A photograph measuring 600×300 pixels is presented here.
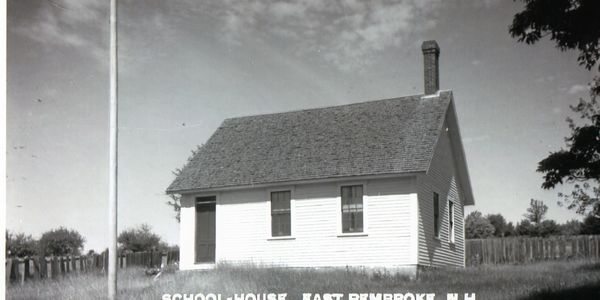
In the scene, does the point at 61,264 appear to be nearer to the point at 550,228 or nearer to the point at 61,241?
the point at 61,241

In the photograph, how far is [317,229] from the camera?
16109mm

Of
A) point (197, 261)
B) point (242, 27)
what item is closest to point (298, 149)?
point (197, 261)

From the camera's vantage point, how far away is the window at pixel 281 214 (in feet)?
54.5

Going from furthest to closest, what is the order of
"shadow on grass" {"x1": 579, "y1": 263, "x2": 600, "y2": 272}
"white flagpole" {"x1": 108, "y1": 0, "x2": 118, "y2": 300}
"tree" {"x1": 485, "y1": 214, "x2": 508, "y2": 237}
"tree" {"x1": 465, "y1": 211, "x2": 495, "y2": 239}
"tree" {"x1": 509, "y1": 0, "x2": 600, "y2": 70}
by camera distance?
1. "tree" {"x1": 465, "y1": 211, "x2": 495, "y2": 239}
2. "tree" {"x1": 485, "y1": 214, "x2": 508, "y2": 237}
3. "shadow on grass" {"x1": 579, "y1": 263, "x2": 600, "y2": 272}
4. "white flagpole" {"x1": 108, "y1": 0, "x2": 118, "y2": 300}
5. "tree" {"x1": 509, "y1": 0, "x2": 600, "y2": 70}

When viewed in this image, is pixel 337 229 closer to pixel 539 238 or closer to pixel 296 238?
pixel 296 238

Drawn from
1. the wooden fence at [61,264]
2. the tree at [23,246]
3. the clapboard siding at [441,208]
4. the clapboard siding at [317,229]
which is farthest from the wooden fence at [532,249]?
the tree at [23,246]

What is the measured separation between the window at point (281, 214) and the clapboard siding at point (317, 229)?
17cm

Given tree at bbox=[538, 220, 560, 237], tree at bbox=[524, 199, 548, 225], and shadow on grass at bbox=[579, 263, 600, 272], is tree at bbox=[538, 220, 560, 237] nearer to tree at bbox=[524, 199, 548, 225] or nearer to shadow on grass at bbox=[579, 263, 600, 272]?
shadow on grass at bbox=[579, 263, 600, 272]

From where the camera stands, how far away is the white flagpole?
907 centimetres

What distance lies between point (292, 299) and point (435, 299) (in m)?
2.43

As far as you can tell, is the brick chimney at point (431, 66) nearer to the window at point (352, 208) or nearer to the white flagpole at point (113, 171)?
the window at point (352, 208)

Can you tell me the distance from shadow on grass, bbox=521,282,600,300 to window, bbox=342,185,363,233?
645 centimetres

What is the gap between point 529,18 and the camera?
8273mm

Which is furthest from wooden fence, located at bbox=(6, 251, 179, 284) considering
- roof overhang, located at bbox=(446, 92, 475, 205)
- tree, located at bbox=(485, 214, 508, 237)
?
tree, located at bbox=(485, 214, 508, 237)
